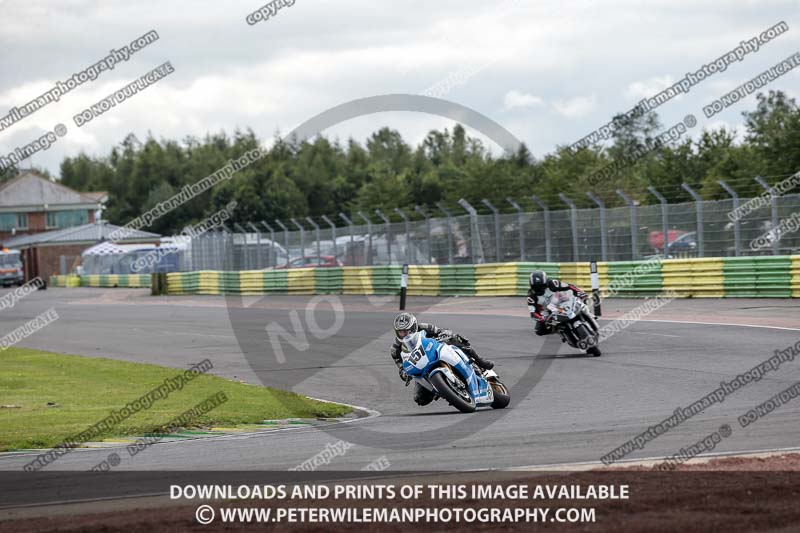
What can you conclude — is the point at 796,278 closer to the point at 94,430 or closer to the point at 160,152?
the point at 94,430

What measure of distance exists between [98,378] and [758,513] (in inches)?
568

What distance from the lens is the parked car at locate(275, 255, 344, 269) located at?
46.6m

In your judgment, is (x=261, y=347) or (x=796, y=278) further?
(x=796, y=278)

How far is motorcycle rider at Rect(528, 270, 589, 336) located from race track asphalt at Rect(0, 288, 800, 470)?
0.52m

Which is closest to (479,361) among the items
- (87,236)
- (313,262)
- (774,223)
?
(774,223)

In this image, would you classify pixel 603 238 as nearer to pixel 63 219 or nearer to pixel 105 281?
pixel 105 281

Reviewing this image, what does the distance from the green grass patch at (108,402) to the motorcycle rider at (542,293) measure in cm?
492

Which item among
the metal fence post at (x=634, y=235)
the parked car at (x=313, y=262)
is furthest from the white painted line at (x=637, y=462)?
the parked car at (x=313, y=262)

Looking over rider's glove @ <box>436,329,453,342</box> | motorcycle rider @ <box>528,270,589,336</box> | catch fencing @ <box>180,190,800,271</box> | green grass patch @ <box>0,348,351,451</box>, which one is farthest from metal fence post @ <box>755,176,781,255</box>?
rider's glove @ <box>436,329,453,342</box>

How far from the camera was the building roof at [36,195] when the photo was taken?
114188mm

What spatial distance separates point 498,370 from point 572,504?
984cm

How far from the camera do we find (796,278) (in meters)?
26.4

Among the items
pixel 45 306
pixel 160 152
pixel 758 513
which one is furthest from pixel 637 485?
pixel 160 152

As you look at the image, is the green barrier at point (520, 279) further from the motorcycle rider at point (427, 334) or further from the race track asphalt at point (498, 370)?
the motorcycle rider at point (427, 334)
